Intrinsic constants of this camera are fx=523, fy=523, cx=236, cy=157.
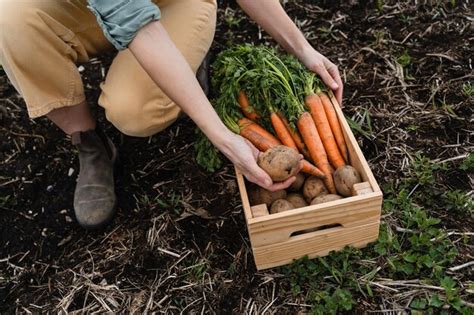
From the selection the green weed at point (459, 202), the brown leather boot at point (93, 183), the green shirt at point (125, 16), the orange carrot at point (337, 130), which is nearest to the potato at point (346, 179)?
the orange carrot at point (337, 130)

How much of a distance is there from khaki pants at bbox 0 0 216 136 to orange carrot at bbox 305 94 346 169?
51 centimetres

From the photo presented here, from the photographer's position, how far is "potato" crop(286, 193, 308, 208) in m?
1.95

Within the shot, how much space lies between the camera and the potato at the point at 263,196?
1.93 meters

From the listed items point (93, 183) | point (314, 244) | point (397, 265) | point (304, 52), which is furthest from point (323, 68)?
point (93, 183)

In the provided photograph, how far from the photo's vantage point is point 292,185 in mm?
2043

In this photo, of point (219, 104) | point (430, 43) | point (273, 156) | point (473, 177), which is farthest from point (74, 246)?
point (430, 43)

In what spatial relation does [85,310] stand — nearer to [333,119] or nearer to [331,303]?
[331,303]

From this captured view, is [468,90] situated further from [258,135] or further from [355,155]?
[258,135]

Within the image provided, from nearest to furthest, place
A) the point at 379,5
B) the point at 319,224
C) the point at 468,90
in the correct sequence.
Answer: the point at 319,224
the point at 468,90
the point at 379,5

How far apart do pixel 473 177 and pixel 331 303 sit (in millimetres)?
855

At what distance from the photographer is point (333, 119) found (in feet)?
6.75

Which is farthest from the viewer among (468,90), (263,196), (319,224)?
(468,90)

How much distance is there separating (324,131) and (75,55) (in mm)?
1061

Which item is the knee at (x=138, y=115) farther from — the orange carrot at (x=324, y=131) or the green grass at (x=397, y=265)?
the green grass at (x=397, y=265)
